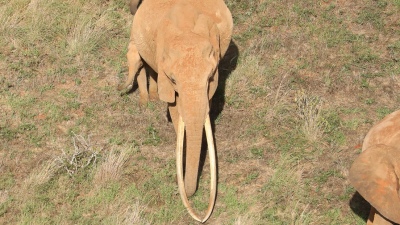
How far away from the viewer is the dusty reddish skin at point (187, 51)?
8.79 meters

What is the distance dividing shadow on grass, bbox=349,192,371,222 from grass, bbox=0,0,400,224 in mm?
13

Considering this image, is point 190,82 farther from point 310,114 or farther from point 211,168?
point 310,114

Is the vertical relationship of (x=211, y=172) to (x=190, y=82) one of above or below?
below

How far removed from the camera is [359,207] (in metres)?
9.47

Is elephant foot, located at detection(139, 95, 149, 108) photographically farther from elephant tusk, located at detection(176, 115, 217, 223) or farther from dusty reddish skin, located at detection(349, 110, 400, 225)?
dusty reddish skin, located at detection(349, 110, 400, 225)

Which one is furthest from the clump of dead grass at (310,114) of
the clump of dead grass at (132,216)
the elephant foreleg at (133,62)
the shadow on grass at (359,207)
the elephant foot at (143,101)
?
the clump of dead grass at (132,216)

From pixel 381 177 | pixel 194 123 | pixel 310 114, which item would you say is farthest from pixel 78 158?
pixel 381 177

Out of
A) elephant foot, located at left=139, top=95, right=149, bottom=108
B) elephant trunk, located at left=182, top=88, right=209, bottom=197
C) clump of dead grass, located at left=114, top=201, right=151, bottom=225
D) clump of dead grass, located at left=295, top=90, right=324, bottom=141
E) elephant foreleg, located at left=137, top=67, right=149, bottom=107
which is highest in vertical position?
elephant trunk, located at left=182, top=88, right=209, bottom=197

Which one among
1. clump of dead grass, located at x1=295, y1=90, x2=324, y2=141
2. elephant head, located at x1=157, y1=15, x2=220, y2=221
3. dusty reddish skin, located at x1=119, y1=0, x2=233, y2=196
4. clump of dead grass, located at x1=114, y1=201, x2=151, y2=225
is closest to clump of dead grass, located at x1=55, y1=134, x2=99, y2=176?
clump of dead grass, located at x1=114, y1=201, x2=151, y2=225

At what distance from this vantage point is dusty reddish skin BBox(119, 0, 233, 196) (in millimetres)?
8789

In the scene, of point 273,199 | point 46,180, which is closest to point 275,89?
point 273,199

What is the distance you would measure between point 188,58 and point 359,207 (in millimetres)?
2619

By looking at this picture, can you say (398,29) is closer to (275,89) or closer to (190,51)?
(275,89)

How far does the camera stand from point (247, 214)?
9.27 m
